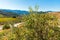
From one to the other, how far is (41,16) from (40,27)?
25.7 inches

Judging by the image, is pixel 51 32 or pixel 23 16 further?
pixel 23 16

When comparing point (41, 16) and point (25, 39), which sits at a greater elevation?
point (41, 16)

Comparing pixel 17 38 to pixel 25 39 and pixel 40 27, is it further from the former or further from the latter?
pixel 40 27

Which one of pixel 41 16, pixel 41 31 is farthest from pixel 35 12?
pixel 41 31

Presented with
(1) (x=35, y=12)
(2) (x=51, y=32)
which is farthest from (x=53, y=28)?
(1) (x=35, y=12)

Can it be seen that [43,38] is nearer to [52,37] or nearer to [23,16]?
[52,37]

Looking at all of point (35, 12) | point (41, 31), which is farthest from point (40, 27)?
point (35, 12)

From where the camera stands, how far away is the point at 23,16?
11.9 metres

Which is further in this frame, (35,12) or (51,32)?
(35,12)

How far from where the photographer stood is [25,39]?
36.7 ft

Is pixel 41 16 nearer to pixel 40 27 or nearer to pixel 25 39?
pixel 40 27

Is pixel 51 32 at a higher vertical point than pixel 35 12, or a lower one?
lower

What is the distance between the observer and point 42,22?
11.6 m

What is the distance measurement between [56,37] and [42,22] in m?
1.11
